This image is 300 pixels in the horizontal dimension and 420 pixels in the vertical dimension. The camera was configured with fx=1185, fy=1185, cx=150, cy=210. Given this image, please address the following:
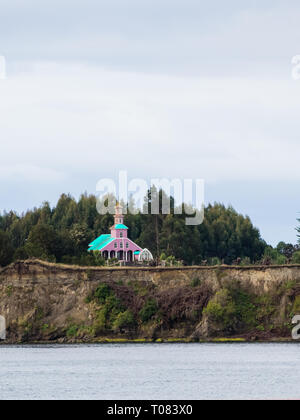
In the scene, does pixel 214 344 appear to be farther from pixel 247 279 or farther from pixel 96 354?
pixel 96 354

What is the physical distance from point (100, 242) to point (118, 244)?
9.62 ft

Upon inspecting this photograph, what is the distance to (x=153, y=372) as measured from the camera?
226 feet

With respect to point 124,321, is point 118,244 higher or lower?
higher

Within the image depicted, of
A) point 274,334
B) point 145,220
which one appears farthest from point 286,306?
point 145,220

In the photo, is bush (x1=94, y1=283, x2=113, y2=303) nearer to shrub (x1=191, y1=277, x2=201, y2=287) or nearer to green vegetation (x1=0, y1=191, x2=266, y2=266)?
shrub (x1=191, y1=277, x2=201, y2=287)

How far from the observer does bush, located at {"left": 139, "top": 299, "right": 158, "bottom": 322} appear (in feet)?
347

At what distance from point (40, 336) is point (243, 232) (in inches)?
2234

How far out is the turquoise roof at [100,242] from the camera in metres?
142

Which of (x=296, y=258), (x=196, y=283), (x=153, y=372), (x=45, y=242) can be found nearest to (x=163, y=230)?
(x=296, y=258)

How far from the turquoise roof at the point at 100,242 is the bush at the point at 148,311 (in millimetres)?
35189

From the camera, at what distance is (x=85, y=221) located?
158125 mm

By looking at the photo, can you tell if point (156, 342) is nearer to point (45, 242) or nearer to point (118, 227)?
point (45, 242)

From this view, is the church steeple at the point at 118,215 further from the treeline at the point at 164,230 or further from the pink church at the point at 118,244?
the treeline at the point at 164,230
